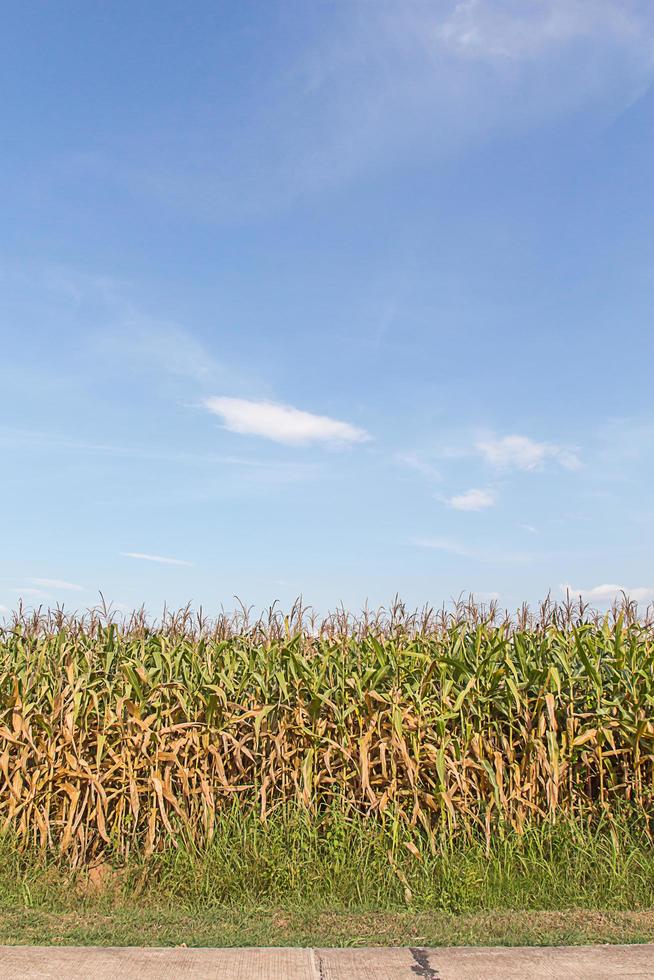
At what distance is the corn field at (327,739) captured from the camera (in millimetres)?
5477

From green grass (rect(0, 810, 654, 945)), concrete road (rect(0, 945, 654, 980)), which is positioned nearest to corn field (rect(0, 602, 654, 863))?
green grass (rect(0, 810, 654, 945))

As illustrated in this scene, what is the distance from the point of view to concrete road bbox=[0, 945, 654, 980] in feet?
13.2

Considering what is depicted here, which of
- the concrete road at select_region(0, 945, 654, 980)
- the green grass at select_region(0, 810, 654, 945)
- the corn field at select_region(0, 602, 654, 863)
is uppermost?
the corn field at select_region(0, 602, 654, 863)

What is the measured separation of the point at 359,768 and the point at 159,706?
4.57 feet

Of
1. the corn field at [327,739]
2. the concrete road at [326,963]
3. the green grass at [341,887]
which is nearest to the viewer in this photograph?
the concrete road at [326,963]

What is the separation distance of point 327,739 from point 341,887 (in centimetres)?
87

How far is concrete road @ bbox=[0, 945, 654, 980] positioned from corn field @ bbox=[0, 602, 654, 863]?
102 centimetres

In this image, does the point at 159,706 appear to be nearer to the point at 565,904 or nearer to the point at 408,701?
the point at 408,701

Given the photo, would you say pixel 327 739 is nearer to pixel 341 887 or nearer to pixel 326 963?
pixel 341 887

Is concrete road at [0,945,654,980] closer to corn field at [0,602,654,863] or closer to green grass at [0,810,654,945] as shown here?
green grass at [0,810,654,945]

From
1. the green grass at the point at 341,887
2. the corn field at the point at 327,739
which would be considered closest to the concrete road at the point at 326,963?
the green grass at the point at 341,887

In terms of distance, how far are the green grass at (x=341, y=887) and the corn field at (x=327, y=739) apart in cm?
15

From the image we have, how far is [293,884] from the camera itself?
202 inches

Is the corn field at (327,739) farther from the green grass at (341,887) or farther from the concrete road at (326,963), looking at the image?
the concrete road at (326,963)
